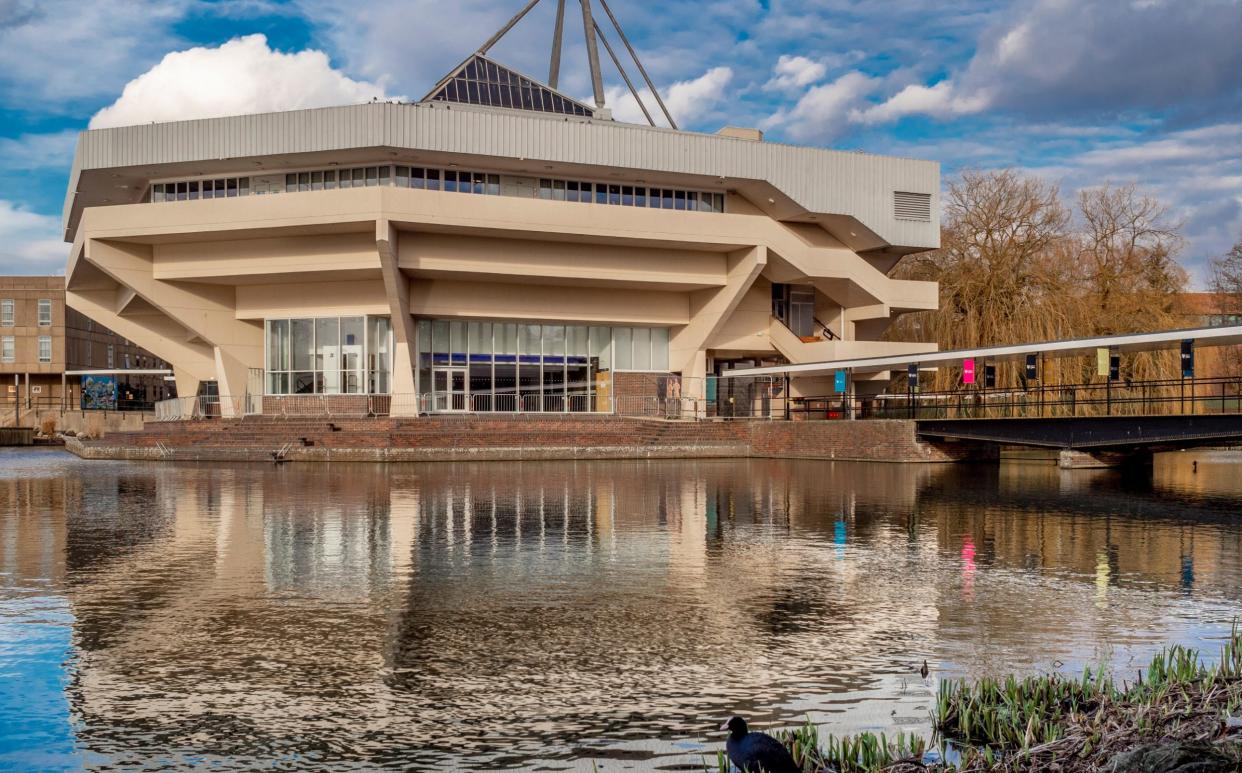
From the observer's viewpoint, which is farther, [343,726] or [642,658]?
[642,658]

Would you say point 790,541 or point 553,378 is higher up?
point 553,378

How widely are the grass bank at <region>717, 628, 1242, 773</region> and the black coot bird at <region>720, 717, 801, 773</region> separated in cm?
18

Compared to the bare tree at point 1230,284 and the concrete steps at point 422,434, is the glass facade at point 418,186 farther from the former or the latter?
the bare tree at point 1230,284

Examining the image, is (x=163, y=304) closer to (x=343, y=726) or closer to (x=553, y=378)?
(x=553, y=378)

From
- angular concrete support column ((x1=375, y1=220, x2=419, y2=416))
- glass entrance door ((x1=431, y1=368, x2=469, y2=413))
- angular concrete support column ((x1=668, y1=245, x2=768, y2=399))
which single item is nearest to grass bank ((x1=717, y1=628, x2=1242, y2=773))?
angular concrete support column ((x1=375, y1=220, x2=419, y2=416))

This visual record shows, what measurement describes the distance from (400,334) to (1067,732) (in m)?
40.4

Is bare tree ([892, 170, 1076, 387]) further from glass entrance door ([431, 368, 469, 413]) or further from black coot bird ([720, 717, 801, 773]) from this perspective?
black coot bird ([720, 717, 801, 773])

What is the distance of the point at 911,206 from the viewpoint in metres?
51.4

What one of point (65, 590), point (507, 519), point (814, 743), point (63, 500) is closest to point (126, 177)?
point (63, 500)

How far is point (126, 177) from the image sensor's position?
45500mm

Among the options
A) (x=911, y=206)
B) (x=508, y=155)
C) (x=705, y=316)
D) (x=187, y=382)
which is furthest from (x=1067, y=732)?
(x=187, y=382)

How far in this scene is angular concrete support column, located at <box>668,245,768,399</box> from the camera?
4694 cm

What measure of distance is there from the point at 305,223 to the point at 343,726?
37446 mm

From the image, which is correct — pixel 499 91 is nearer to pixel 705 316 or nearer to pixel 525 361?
pixel 525 361
